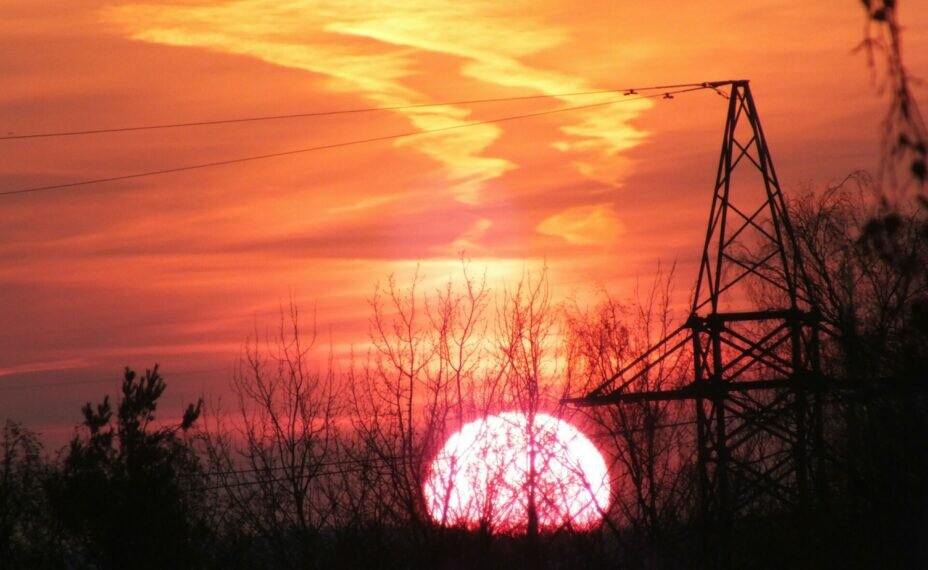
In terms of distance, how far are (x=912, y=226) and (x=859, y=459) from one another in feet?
29.0

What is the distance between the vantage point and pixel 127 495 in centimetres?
2139

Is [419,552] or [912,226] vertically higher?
[912,226]

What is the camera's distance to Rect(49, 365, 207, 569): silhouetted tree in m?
21.4

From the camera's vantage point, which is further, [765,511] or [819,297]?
[819,297]

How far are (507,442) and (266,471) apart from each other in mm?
7973

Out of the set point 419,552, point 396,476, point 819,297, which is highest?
point 819,297

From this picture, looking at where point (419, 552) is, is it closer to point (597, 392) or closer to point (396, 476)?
point (396, 476)

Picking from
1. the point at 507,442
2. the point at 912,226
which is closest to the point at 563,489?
the point at 507,442

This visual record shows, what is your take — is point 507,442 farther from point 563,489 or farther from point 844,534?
point 844,534

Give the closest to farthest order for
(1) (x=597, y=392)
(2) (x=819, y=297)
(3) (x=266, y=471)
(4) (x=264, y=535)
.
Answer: (1) (x=597, y=392), (4) (x=264, y=535), (3) (x=266, y=471), (2) (x=819, y=297)

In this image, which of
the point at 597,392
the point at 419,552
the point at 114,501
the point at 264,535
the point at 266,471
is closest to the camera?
the point at 114,501

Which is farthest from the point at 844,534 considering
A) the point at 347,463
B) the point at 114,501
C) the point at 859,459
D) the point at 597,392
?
the point at 114,501

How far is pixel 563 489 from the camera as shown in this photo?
106 feet

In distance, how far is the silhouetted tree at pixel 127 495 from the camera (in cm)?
2136
